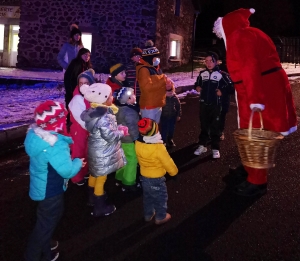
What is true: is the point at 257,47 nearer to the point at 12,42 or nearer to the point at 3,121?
the point at 3,121

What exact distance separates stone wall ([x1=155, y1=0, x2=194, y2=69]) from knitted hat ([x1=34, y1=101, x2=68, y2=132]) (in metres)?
14.8

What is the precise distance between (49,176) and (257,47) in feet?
9.79

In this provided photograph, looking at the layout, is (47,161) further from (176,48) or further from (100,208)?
(176,48)

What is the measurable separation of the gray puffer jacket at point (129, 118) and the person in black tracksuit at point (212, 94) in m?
1.87

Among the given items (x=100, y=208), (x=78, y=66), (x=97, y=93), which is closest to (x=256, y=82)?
(x=97, y=93)

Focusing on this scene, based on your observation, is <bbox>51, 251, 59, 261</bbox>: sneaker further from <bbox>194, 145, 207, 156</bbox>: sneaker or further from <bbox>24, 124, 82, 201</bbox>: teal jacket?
<bbox>194, 145, 207, 156</bbox>: sneaker

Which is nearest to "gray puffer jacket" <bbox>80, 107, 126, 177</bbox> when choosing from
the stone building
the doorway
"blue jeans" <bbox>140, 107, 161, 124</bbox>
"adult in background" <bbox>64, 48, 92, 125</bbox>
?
"blue jeans" <bbox>140, 107, 161, 124</bbox>

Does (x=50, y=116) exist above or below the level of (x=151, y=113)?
below

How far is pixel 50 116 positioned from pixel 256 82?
2596mm

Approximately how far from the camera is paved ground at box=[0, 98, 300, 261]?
11.5ft

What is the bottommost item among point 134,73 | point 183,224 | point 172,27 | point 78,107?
point 183,224

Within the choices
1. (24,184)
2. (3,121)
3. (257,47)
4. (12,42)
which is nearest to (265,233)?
(257,47)

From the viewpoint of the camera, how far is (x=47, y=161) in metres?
3.15

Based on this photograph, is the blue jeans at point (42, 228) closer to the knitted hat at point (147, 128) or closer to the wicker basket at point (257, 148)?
the knitted hat at point (147, 128)
